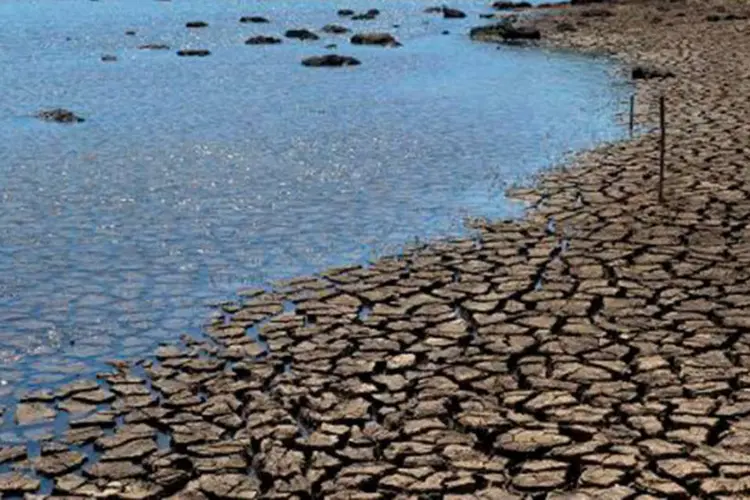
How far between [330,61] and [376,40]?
996 centimetres

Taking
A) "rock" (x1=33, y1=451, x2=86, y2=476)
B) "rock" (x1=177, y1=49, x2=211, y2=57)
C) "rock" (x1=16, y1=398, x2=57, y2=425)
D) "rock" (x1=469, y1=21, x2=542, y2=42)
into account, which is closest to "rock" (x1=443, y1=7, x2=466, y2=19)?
"rock" (x1=469, y1=21, x2=542, y2=42)

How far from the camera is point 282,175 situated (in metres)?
20.0

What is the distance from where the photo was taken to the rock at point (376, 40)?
5028cm

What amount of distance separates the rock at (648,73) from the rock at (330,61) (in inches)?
518

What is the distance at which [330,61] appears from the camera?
41.5m

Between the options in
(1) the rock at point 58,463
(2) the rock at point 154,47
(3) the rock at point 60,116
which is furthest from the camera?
(2) the rock at point 154,47

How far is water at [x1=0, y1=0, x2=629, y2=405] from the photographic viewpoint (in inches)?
491

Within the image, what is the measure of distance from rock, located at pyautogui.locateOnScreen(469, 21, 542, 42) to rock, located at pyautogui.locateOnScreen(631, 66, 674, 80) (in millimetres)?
17936

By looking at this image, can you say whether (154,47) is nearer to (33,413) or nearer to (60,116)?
(60,116)

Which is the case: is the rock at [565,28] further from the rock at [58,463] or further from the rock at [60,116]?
the rock at [58,463]

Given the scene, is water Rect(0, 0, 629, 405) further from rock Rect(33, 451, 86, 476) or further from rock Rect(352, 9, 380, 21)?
rock Rect(352, 9, 380, 21)

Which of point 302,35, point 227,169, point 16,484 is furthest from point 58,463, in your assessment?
point 302,35

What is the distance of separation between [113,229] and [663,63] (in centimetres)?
2391

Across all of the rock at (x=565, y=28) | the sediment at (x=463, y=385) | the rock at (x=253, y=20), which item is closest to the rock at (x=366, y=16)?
the rock at (x=253, y=20)
